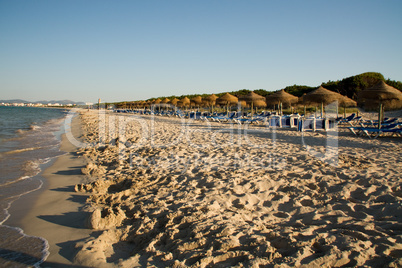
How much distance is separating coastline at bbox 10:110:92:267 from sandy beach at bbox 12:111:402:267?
0.04ft

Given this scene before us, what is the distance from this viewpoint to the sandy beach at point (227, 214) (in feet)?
5.64

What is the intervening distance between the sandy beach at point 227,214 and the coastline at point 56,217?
0.04 feet

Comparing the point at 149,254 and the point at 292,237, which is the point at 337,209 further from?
the point at 149,254

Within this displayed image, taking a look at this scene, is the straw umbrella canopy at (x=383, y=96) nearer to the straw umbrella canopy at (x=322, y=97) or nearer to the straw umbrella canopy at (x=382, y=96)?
the straw umbrella canopy at (x=382, y=96)

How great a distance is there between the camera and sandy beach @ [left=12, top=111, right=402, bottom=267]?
172 centimetres

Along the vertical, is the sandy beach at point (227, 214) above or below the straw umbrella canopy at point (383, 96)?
below

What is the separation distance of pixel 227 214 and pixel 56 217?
1878mm

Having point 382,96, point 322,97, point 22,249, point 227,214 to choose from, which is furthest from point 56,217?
point 322,97

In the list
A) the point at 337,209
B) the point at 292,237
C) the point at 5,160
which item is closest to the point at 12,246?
the point at 292,237

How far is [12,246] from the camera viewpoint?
211 cm

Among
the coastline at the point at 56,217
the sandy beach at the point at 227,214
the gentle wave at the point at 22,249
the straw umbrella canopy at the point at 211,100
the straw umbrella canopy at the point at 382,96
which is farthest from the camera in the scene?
the straw umbrella canopy at the point at 211,100

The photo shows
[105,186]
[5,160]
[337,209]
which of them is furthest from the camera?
[5,160]

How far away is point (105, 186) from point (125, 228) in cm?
141

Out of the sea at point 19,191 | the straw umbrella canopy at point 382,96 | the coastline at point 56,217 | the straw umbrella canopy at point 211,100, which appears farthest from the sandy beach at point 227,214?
the straw umbrella canopy at point 211,100
